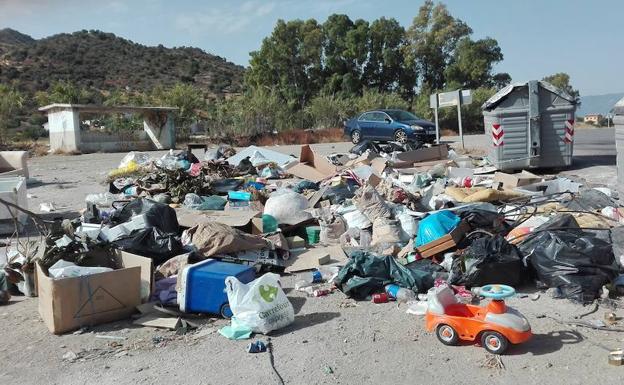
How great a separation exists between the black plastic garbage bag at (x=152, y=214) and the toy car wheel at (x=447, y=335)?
3.84 meters

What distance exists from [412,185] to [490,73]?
124 feet

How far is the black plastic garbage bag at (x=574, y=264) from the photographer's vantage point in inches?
181

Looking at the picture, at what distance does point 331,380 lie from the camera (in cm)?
346

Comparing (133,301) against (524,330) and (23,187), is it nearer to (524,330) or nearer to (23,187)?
(524,330)

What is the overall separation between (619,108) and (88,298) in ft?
17.6

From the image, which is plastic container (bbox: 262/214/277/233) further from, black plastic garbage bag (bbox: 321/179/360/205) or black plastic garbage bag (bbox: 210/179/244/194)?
black plastic garbage bag (bbox: 210/179/244/194)

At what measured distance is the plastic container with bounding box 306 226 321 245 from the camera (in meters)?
7.21

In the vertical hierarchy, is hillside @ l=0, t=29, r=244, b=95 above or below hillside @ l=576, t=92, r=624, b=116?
above

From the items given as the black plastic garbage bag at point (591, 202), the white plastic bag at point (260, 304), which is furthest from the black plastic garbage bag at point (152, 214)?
the black plastic garbage bag at point (591, 202)

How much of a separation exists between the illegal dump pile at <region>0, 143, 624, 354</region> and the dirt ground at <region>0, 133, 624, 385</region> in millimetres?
194

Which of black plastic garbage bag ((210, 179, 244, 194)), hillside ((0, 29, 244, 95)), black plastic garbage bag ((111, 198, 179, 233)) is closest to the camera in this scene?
black plastic garbage bag ((111, 198, 179, 233))

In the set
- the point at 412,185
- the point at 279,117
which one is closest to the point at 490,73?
the point at 279,117

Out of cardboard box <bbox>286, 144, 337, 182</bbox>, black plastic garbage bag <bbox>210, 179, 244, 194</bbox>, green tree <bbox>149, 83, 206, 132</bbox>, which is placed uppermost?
green tree <bbox>149, 83, 206, 132</bbox>

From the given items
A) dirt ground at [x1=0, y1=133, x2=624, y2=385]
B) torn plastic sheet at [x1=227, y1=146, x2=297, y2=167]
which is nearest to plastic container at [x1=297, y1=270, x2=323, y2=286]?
dirt ground at [x1=0, y1=133, x2=624, y2=385]
